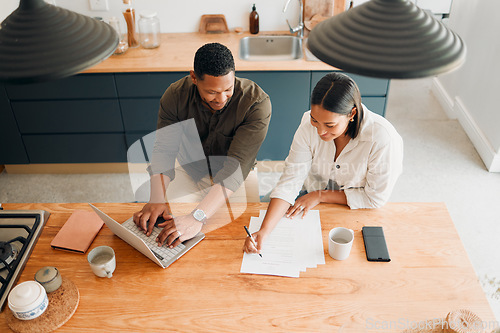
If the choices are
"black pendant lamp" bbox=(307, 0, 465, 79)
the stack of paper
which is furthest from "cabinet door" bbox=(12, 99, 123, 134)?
"black pendant lamp" bbox=(307, 0, 465, 79)

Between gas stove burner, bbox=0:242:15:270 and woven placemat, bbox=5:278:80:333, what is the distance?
190mm

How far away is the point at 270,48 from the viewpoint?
10.3ft

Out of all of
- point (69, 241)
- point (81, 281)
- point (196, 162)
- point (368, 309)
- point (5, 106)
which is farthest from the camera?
point (5, 106)

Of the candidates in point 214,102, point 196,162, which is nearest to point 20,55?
point 214,102

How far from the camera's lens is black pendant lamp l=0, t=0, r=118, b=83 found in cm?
84

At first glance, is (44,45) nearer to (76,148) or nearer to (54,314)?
(54,314)

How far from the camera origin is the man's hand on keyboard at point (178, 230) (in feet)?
5.06

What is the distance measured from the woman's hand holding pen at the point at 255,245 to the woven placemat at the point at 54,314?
0.56 meters

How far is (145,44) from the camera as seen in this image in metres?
3.00

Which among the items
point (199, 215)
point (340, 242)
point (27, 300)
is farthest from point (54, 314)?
point (340, 242)

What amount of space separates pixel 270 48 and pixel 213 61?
1.58m

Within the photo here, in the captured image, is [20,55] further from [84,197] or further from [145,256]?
[84,197]

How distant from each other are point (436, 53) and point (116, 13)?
2823mm

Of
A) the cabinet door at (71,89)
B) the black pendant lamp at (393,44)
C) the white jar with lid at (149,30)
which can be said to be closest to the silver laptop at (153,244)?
the black pendant lamp at (393,44)
